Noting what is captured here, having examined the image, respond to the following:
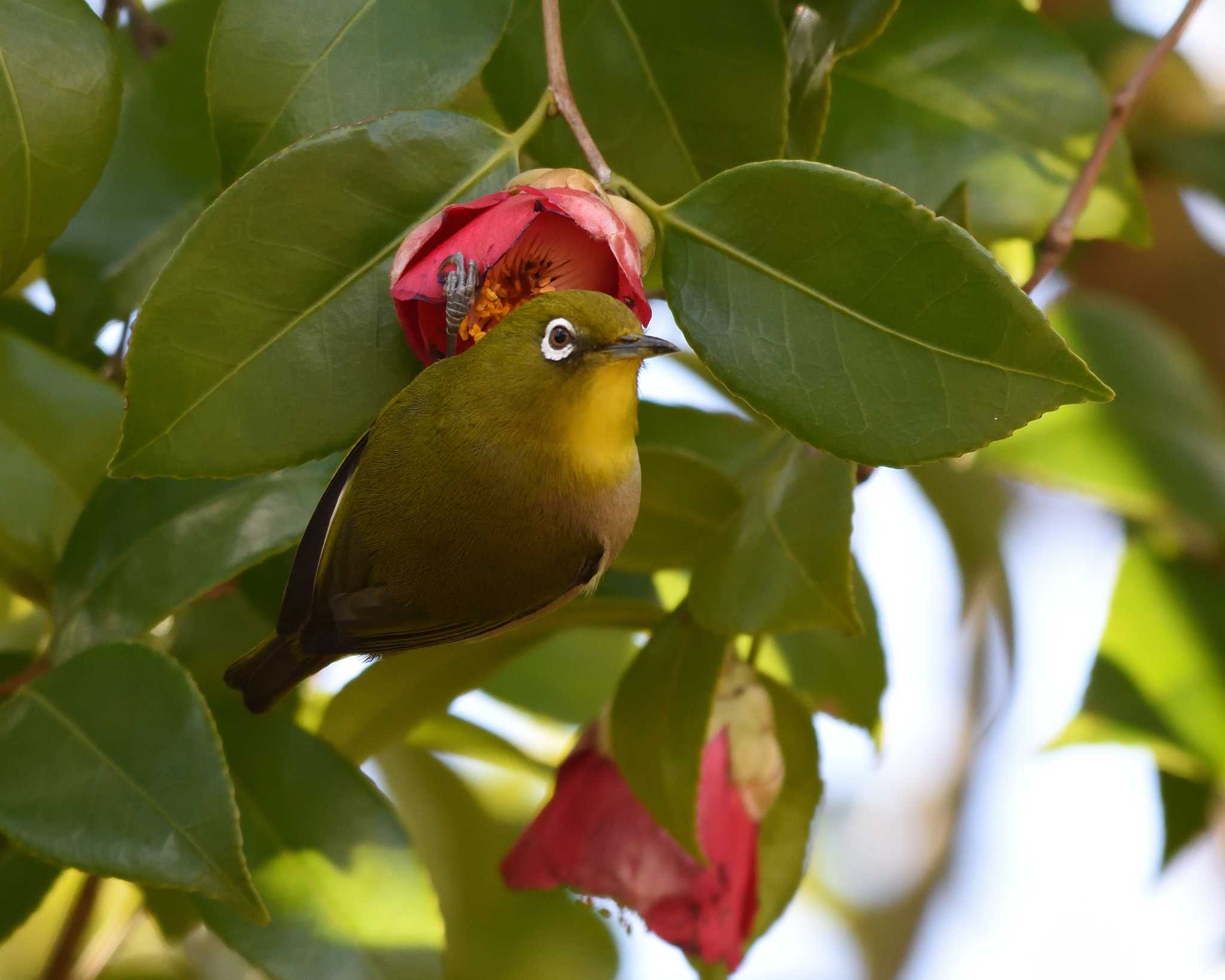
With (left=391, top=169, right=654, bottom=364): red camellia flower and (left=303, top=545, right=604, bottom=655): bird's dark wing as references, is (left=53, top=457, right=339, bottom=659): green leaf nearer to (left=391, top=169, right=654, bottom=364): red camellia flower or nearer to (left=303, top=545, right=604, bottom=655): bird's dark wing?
(left=303, top=545, right=604, bottom=655): bird's dark wing

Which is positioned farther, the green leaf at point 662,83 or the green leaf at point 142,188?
the green leaf at point 142,188

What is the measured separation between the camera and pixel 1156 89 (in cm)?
154

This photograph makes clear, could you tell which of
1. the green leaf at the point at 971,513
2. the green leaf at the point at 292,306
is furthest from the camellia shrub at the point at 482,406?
the green leaf at the point at 971,513

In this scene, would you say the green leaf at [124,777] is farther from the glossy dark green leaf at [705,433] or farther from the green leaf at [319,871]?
the glossy dark green leaf at [705,433]

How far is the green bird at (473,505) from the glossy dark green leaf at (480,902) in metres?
0.63

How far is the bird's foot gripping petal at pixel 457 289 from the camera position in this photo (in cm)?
70

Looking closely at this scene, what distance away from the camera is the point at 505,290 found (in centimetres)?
87

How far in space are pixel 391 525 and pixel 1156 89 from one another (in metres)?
1.09

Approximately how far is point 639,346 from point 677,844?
0.39 metres

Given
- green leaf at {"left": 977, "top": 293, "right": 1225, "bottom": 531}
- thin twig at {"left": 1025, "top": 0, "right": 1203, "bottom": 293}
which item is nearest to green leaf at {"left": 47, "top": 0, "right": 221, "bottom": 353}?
thin twig at {"left": 1025, "top": 0, "right": 1203, "bottom": 293}

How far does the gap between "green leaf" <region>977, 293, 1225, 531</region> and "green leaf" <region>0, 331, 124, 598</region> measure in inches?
30.8

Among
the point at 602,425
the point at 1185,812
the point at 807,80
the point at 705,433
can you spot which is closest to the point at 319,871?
the point at 602,425

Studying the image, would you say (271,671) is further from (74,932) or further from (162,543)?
(74,932)

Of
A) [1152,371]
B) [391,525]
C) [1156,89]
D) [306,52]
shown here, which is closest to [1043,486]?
[1152,371]
